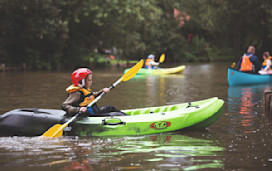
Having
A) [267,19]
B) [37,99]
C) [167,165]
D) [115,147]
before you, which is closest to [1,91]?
[37,99]

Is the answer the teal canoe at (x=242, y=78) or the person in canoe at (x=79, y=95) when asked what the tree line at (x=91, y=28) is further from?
the person in canoe at (x=79, y=95)

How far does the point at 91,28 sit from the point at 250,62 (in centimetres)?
1722

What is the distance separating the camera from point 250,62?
1825 cm

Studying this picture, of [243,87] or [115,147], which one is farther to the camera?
[243,87]

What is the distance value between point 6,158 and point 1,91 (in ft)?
31.3

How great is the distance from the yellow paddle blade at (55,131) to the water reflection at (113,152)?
10 cm

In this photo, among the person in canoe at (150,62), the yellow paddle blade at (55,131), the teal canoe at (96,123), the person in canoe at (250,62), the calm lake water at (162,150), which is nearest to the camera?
the calm lake water at (162,150)

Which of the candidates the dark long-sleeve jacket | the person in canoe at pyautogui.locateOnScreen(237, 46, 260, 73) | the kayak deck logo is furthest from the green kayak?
the person in canoe at pyautogui.locateOnScreen(237, 46, 260, 73)

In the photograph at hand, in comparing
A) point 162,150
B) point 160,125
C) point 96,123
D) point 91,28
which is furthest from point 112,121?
point 91,28

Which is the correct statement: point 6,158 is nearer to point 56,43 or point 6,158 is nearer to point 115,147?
point 115,147

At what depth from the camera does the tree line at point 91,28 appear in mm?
28547

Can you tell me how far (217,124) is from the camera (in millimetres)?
9133

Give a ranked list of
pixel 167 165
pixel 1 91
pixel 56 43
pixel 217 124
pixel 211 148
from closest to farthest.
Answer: pixel 167 165, pixel 211 148, pixel 217 124, pixel 1 91, pixel 56 43

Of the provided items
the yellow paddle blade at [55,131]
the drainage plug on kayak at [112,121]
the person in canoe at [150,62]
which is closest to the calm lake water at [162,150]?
the yellow paddle blade at [55,131]
